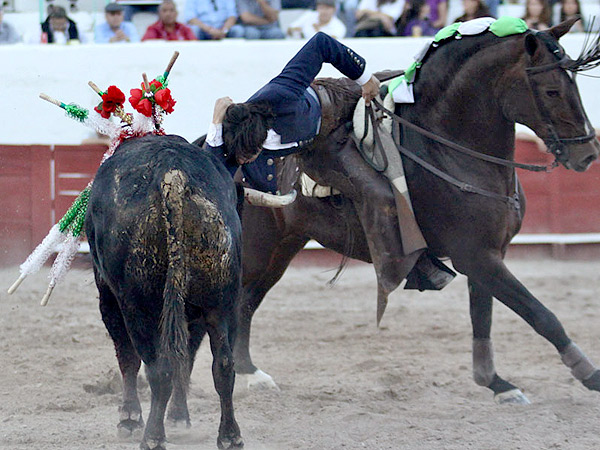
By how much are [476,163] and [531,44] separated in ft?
1.91

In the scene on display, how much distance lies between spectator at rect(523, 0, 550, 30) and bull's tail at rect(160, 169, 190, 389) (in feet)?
21.6

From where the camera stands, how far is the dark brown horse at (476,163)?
399 centimetres

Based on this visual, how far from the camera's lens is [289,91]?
3.92 metres

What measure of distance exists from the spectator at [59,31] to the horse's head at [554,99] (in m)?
5.83

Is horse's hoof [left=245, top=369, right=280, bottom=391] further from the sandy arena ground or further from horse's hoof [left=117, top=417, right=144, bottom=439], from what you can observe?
horse's hoof [left=117, top=417, right=144, bottom=439]

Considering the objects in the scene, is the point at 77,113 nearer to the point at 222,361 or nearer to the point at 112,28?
the point at 222,361

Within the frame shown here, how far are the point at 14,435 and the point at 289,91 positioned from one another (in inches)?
72.9

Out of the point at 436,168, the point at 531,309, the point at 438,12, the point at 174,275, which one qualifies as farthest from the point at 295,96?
the point at 438,12

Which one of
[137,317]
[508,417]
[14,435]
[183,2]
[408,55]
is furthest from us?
[183,2]

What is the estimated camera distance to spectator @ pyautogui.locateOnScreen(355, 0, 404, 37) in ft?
29.4

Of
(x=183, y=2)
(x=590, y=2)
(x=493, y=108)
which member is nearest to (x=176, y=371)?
(x=493, y=108)

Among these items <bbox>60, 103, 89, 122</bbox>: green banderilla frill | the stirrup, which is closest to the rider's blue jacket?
<bbox>60, 103, 89, 122</bbox>: green banderilla frill

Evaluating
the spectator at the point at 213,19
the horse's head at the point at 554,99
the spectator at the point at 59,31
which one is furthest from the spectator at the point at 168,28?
the horse's head at the point at 554,99

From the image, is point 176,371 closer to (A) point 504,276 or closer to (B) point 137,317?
(B) point 137,317
